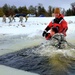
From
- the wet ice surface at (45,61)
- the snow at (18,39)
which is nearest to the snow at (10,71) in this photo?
the snow at (18,39)

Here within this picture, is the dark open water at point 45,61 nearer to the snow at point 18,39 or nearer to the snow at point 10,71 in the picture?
the snow at point 10,71

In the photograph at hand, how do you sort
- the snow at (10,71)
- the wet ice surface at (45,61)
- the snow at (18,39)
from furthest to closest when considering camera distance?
the snow at (18,39) < the wet ice surface at (45,61) < the snow at (10,71)

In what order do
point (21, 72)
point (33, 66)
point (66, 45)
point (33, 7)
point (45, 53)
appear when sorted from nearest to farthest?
point (21, 72)
point (33, 66)
point (45, 53)
point (66, 45)
point (33, 7)

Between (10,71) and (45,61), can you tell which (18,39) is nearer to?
(45,61)

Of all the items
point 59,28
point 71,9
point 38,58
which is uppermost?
point 59,28

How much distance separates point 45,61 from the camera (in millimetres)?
8703

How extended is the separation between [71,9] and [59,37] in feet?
256

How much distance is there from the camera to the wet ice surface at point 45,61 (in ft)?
25.4

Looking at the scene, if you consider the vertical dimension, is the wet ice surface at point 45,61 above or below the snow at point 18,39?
above

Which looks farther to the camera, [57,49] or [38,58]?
[57,49]

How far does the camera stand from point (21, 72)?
25.4 ft

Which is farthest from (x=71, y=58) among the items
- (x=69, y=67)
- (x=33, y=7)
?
(x=33, y=7)

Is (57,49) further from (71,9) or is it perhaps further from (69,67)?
(71,9)

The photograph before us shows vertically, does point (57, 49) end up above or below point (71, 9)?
above
